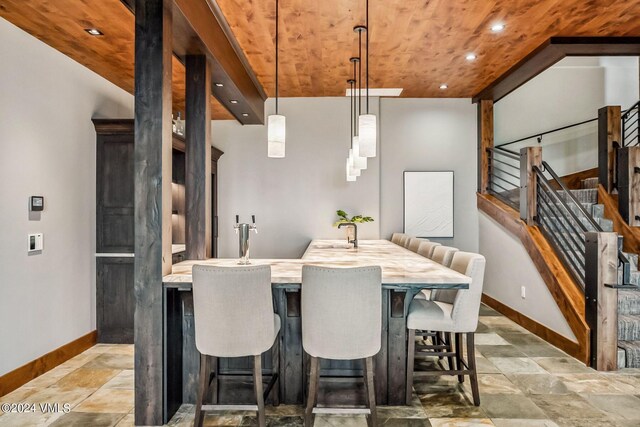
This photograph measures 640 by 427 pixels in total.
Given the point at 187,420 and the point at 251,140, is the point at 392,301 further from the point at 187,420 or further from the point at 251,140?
the point at 251,140

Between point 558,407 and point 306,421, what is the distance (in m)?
1.68

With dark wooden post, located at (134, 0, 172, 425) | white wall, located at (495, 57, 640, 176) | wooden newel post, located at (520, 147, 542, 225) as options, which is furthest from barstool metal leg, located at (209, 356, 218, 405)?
white wall, located at (495, 57, 640, 176)

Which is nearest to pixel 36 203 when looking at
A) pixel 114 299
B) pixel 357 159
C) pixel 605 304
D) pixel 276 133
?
pixel 114 299

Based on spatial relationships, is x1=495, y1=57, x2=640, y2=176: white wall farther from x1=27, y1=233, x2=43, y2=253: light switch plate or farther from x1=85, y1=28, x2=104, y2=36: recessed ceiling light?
x1=27, y1=233, x2=43, y2=253: light switch plate

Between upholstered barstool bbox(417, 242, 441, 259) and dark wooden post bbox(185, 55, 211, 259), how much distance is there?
200 cm

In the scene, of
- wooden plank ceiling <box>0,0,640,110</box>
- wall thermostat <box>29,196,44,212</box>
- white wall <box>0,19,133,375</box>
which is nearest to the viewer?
white wall <box>0,19,133,375</box>

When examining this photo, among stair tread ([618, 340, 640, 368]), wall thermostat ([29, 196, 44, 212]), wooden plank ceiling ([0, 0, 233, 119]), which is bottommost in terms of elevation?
stair tread ([618, 340, 640, 368])

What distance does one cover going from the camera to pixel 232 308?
2135mm

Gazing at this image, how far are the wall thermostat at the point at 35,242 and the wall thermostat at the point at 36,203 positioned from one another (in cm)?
22

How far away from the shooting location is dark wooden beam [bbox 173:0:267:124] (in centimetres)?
279

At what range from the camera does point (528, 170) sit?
179 inches

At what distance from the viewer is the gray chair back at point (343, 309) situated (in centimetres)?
214

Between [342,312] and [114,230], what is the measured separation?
3057mm

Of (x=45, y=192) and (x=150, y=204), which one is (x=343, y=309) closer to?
(x=150, y=204)
